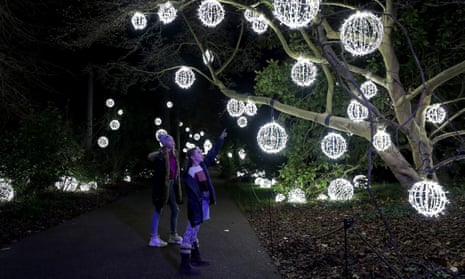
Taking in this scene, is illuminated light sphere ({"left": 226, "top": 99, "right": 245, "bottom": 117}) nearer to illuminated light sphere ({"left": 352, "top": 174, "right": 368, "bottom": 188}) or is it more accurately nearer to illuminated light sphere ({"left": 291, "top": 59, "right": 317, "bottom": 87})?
illuminated light sphere ({"left": 291, "top": 59, "right": 317, "bottom": 87})

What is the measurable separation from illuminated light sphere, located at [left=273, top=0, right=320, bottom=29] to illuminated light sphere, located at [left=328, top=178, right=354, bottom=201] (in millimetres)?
6725

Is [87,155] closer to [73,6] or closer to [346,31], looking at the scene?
[73,6]

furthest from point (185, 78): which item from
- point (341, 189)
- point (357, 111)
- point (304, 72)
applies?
point (341, 189)

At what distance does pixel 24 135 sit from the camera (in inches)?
445

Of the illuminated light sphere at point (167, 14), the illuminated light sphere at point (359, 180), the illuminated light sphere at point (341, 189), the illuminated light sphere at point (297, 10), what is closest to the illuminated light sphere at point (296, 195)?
the illuminated light sphere at point (341, 189)

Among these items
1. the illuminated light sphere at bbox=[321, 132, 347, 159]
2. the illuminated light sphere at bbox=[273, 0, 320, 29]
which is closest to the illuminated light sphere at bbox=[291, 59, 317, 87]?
the illuminated light sphere at bbox=[321, 132, 347, 159]

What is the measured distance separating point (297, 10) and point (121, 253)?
481 cm

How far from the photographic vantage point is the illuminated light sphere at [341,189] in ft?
37.9

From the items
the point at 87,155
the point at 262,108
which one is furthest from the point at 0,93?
the point at 262,108

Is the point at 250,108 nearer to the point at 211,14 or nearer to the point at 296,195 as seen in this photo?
the point at 296,195

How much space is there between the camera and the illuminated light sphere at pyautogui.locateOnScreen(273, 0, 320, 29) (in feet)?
19.1

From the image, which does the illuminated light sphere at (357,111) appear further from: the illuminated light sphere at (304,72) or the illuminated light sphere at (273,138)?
the illuminated light sphere at (273,138)

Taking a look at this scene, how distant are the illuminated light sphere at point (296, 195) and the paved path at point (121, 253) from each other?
3.22 m

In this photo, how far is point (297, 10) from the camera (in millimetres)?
5797
